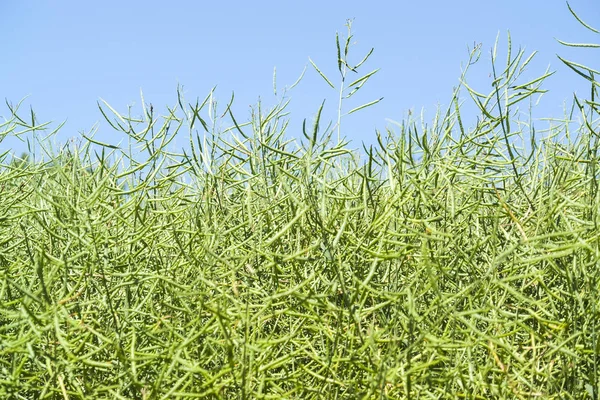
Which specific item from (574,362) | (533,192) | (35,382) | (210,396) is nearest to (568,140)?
(533,192)

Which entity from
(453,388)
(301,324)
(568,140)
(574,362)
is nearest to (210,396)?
(301,324)

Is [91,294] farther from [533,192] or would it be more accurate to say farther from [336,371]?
[533,192]

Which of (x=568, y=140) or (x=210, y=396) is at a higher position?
(x=568, y=140)

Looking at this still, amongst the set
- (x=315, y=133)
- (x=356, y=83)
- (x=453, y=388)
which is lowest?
(x=453, y=388)

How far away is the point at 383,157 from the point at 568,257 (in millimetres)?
204

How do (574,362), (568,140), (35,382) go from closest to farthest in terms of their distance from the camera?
(574,362)
(35,382)
(568,140)

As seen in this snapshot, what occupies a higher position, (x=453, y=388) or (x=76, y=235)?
(x=76, y=235)

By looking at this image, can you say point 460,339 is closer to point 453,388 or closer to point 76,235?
point 453,388

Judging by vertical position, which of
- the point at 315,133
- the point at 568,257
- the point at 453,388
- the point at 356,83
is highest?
the point at 356,83

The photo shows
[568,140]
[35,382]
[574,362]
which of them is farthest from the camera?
[568,140]

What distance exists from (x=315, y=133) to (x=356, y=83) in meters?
0.16

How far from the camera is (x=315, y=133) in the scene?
650mm

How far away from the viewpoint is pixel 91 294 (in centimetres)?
75

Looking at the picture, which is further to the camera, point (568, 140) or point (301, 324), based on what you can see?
point (568, 140)
